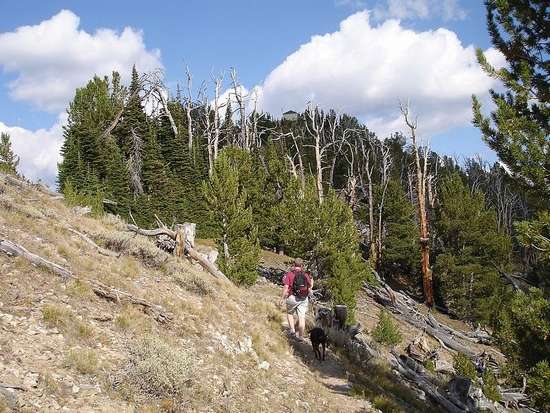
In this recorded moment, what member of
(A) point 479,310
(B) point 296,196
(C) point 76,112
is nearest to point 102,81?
(C) point 76,112

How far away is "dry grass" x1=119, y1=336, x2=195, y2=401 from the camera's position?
649 centimetres

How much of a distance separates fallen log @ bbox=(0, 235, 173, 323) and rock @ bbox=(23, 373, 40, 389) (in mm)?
2917

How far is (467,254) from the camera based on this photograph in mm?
30688

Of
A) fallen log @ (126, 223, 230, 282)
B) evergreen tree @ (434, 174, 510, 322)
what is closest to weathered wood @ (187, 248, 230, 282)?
fallen log @ (126, 223, 230, 282)

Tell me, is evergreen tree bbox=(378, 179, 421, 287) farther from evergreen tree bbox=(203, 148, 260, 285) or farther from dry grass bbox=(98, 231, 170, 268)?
dry grass bbox=(98, 231, 170, 268)

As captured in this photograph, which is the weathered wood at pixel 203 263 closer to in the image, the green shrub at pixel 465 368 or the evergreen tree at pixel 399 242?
the green shrub at pixel 465 368

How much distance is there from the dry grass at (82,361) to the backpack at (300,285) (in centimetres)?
486

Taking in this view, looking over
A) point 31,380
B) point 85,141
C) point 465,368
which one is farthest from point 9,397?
point 85,141

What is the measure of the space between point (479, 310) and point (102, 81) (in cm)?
3680

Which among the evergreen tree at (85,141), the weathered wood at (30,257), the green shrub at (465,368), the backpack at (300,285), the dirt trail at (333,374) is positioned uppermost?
the evergreen tree at (85,141)

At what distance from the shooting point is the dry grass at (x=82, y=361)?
6379 millimetres

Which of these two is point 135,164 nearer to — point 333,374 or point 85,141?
point 85,141

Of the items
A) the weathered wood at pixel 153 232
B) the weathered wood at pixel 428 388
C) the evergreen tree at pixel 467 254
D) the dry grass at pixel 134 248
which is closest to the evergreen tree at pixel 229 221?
the weathered wood at pixel 153 232

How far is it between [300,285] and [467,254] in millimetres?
23188
